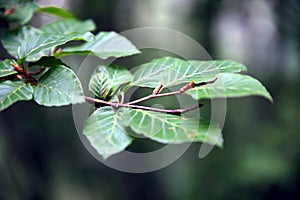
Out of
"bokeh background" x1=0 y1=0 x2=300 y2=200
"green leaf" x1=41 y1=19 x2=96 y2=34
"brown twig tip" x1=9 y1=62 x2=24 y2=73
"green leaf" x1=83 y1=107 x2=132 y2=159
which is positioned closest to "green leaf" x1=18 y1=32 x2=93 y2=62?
"brown twig tip" x1=9 y1=62 x2=24 y2=73

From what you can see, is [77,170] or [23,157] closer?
[23,157]

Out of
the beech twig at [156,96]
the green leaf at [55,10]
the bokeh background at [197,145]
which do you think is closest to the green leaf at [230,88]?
the beech twig at [156,96]

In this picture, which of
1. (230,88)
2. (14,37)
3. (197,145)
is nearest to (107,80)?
(230,88)

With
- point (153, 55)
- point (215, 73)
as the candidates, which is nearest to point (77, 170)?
point (153, 55)

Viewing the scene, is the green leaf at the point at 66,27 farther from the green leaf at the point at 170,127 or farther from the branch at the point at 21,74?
the green leaf at the point at 170,127

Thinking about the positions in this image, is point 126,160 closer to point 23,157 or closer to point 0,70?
point 23,157

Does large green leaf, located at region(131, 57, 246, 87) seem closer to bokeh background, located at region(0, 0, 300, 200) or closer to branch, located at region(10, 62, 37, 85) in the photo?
branch, located at region(10, 62, 37, 85)
